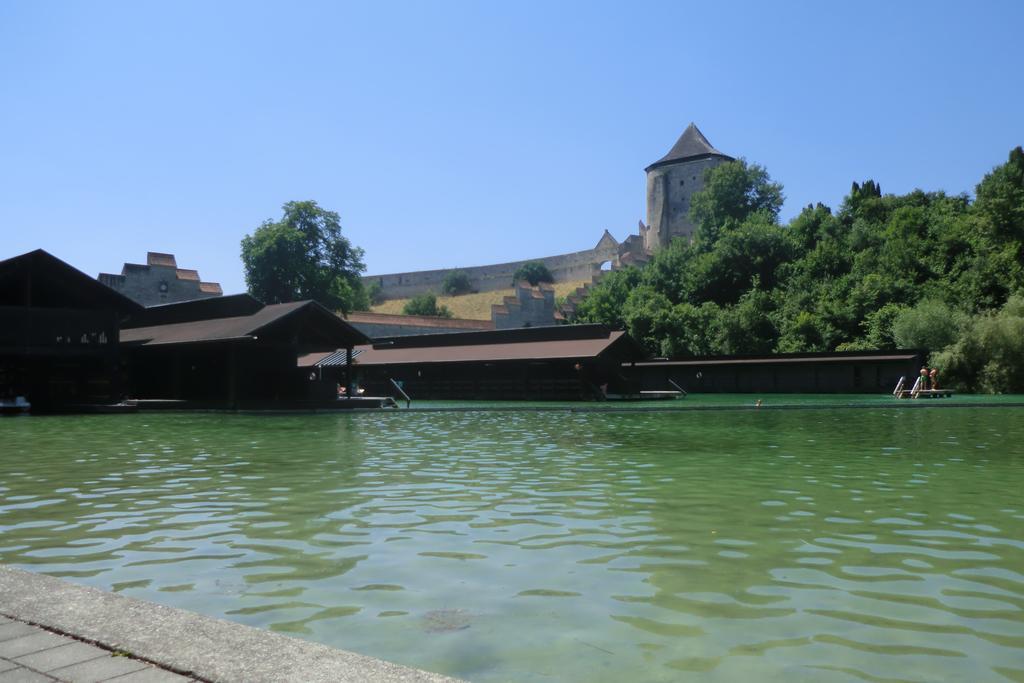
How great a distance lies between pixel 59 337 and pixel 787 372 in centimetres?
3841

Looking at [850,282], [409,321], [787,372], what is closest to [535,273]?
[409,321]

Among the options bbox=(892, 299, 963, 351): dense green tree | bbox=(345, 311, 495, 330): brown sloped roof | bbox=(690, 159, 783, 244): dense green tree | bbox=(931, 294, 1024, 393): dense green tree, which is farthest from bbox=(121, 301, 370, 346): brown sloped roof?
bbox=(690, 159, 783, 244): dense green tree

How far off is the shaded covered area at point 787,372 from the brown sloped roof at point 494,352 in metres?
5.39

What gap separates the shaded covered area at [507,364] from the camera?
42.8 meters

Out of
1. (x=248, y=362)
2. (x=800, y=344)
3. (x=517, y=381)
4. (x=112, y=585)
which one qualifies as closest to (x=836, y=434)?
(x=112, y=585)

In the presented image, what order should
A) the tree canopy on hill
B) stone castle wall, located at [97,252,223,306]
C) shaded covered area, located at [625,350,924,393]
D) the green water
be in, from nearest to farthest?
the green water < shaded covered area, located at [625,350,924,393] < the tree canopy on hill < stone castle wall, located at [97,252,223,306]

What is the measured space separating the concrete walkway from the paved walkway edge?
62mm

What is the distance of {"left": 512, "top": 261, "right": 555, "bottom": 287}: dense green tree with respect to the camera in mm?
120938

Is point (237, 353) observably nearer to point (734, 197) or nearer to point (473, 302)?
point (734, 197)

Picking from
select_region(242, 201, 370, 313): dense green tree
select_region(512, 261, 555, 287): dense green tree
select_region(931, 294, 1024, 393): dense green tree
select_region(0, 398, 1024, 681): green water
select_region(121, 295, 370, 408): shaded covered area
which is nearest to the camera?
select_region(0, 398, 1024, 681): green water

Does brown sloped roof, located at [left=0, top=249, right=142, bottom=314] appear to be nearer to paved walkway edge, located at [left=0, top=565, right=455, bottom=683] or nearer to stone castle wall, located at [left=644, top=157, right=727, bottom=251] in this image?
paved walkway edge, located at [left=0, top=565, right=455, bottom=683]

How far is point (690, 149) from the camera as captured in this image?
371ft

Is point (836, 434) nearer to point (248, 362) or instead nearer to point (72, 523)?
point (72, 523)

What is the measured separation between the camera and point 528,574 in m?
5.82
